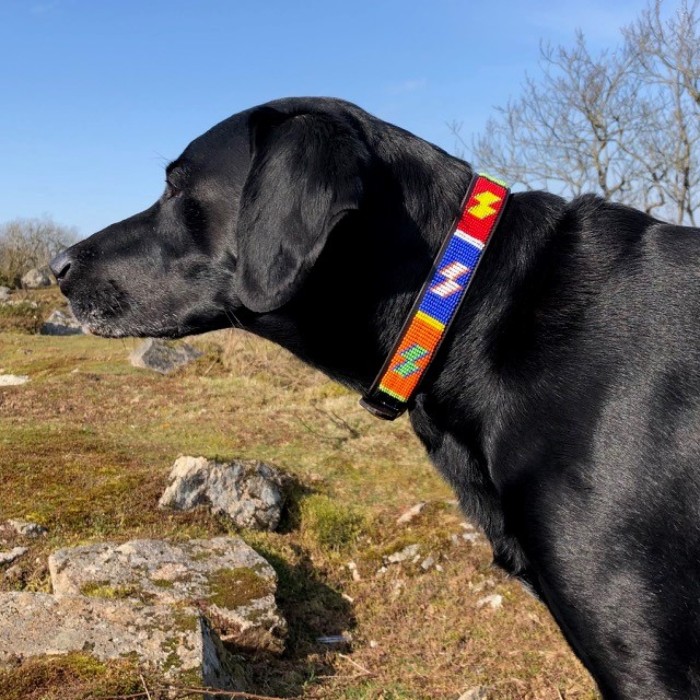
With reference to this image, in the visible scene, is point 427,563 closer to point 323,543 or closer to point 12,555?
point 323,543

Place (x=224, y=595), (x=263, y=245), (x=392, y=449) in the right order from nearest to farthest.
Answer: (x=263, y=245), (x=224, y=595), (x=392, y=449)

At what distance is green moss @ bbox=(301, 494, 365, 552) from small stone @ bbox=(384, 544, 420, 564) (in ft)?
1.26

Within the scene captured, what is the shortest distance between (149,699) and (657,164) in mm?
21576

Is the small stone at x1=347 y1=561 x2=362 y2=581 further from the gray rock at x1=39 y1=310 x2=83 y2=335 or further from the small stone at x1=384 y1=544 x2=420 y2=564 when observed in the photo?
the gray rock at x1=39 y1=310 x2=83 y2=335

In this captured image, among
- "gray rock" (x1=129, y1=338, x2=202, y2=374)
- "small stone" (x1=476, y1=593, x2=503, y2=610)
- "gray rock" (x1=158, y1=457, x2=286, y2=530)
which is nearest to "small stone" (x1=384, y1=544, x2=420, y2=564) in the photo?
"small stone" (x1=476, y1=593, x2=503, y2=610)

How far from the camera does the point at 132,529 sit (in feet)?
18.5

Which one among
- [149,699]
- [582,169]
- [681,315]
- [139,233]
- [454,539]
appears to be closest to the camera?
[681,315]

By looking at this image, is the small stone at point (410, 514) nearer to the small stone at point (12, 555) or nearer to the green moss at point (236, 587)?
the green moss at point (236, 587)

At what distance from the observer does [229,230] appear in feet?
9.80

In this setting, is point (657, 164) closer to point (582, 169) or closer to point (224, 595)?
point (582, 169)

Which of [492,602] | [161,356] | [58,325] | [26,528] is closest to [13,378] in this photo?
[161,356]

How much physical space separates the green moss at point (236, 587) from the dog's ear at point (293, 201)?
7.86 feet

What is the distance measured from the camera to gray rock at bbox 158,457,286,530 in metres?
6.09

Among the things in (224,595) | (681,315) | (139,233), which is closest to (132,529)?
(224,595)
